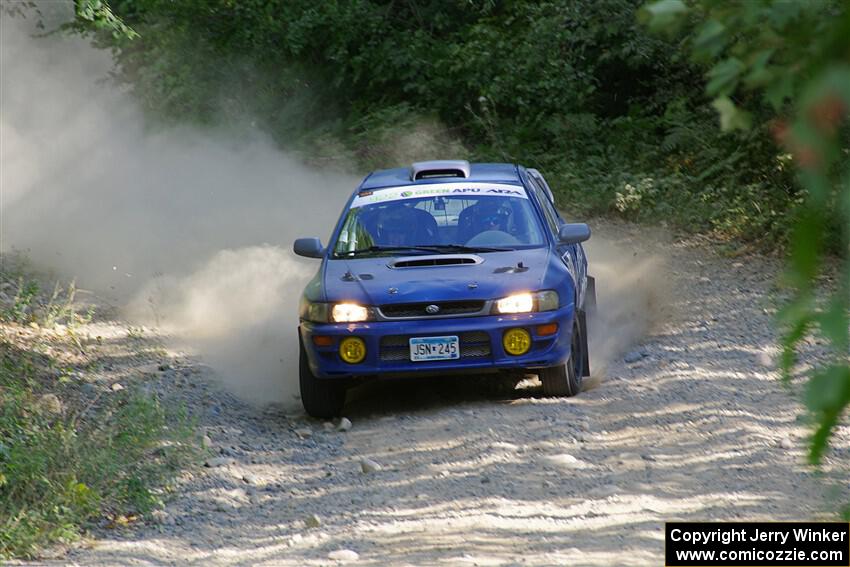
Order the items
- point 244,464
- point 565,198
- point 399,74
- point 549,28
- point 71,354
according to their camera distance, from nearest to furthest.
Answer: point 244,464
point 71,354
point 565,198
point 549,28
point 399,74

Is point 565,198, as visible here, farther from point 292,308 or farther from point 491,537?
point 491,537

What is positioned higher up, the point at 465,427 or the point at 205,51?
the point at 205,51

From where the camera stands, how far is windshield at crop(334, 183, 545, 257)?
31.9 feet

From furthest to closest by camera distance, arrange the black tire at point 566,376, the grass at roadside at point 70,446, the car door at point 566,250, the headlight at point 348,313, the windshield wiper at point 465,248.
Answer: the car door at point 566,250
the windshield wiper at point 465,248
the black tire at point 566,376
the headlight at point 348,313
the grass at roadside at point 70,446

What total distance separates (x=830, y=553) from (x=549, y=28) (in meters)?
15.4

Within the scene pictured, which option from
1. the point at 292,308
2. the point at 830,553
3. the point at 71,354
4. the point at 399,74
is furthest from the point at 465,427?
the point at 399,74

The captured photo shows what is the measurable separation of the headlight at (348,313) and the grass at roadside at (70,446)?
1.21 meters

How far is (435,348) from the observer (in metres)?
8.71

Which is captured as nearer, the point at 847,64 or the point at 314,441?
the point at 847,64

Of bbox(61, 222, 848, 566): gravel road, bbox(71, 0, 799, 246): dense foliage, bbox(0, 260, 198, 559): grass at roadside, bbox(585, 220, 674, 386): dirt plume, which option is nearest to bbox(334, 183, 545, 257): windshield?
bbox(61, 222, 848, 566): gravel road

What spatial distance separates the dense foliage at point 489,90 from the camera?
17.1 metres

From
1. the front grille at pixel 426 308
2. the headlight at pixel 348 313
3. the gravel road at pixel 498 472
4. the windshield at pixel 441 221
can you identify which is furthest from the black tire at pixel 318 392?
the windshield at pixel 441 221

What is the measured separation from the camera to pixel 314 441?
8.77 metres

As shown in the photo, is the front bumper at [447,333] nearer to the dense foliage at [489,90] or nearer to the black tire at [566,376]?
the black tire at [566,376]
